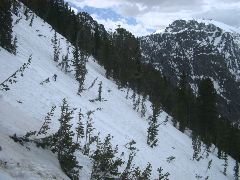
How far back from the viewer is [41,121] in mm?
12586

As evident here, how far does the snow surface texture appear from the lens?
23.2 ft

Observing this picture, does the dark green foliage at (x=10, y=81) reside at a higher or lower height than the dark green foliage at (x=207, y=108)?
lower

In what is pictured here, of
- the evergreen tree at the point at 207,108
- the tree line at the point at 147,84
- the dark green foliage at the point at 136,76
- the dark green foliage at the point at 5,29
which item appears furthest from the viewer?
the evergreen tree at the point at 207,108

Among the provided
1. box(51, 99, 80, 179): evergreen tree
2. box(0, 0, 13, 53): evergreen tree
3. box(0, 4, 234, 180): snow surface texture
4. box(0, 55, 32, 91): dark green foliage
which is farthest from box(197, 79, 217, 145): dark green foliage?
box(51, 99, 80, 179): evergreen tree

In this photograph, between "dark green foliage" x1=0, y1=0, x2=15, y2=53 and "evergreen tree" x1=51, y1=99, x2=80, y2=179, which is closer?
"evergreen tree" x1=51, y1=99, x2=80, y2=179

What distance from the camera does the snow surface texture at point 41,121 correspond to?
23.2 feet

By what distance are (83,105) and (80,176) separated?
43.4ft

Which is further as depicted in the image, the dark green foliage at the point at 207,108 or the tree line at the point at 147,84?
the dark green foliage at the point at 207,108

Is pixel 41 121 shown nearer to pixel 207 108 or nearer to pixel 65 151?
pixel 65 151

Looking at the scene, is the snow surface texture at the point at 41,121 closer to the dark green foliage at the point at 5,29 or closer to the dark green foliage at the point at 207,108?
the dark green foliage at the point at 5,29

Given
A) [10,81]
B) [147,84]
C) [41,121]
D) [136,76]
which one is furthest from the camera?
[147,84]

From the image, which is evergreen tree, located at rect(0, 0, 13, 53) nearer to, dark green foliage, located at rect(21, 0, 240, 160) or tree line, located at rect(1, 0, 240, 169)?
dark green foliage, located at rect(21, 0, 240, 160)

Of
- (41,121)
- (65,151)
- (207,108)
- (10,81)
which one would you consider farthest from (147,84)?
(65,151)

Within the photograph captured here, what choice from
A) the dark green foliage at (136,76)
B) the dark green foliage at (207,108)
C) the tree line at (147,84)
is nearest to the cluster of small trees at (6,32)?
the dark green foliage at (136,76)
